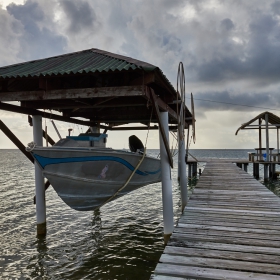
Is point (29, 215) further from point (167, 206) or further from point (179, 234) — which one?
point (179, 234)

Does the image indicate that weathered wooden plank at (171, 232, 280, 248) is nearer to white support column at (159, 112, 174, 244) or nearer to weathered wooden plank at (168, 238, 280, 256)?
weathered wooden plank at (168, 238, 280, 256)

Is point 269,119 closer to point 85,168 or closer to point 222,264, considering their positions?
point 85,168

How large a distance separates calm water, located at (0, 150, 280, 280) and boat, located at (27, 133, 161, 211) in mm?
1597

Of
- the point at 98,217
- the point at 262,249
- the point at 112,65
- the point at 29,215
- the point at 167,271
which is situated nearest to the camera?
the point at 167,271

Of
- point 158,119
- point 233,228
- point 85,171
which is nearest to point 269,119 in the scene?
Result: point 158,119

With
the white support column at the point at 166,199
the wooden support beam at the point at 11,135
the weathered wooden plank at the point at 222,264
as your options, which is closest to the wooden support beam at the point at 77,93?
the wooden support beam at the point at 11,135

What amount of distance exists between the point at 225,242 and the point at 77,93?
4983mm

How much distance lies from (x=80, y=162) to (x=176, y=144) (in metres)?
4.27

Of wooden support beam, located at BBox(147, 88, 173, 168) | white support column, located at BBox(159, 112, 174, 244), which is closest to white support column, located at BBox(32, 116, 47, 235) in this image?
white support column, located at BBox(159, 112, 174, 244)

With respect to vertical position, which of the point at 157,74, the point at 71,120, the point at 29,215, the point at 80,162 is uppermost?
the point at 157,74

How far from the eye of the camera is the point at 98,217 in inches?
482

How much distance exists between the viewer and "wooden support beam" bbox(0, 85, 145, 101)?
639 centimetres

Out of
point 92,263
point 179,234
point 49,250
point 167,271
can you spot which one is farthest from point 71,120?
point 167,271

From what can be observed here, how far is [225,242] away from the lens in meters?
4.69
